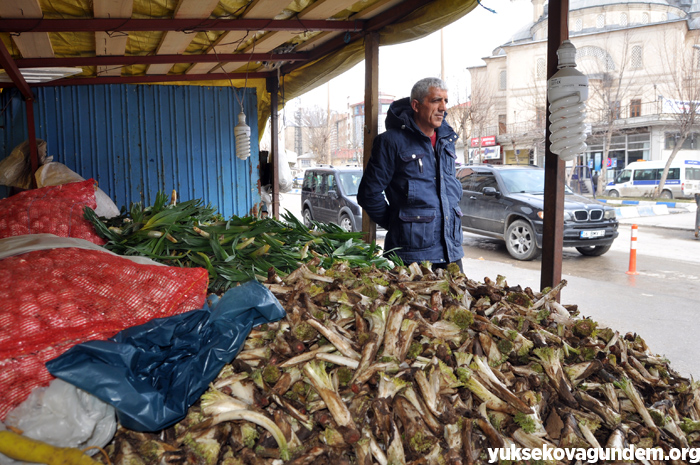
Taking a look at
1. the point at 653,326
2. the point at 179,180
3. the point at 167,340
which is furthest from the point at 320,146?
the point at 167,340

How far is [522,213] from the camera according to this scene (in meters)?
9.80

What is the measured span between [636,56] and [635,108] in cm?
368

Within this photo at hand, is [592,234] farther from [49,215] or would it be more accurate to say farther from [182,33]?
[49,215]

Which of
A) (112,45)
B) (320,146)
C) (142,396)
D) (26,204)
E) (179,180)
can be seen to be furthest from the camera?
(320,146)

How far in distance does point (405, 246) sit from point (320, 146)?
41610 millimetres

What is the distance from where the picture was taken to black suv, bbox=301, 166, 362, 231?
11.5 metres

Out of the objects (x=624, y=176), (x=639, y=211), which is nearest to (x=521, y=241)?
(x=639, y=211)

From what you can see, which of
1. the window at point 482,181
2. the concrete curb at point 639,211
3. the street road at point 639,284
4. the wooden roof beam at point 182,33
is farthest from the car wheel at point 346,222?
the concrete curb at point 639,211

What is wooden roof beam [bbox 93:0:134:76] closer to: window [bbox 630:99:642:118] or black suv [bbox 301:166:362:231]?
black suv [bbox 301:166:362:231]

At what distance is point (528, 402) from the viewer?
1576 mm

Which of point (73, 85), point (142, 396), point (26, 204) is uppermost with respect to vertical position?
point (73, 85)

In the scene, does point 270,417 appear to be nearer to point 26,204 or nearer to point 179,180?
point 26,204

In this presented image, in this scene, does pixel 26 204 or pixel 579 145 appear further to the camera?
pixel 26 204
